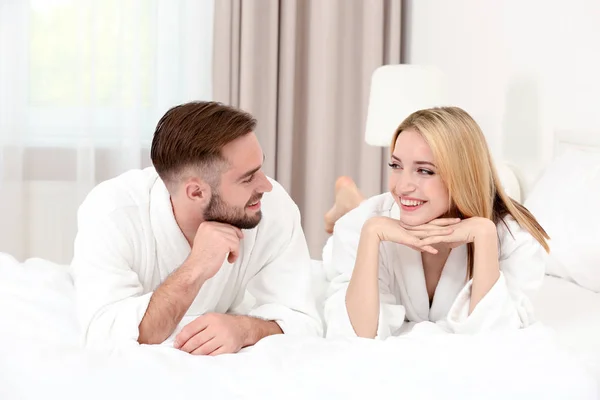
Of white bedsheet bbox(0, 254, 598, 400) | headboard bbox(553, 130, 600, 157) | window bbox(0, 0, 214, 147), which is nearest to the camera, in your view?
white bedsheet bbox(0, 254, 598, 400)

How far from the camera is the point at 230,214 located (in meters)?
1.80

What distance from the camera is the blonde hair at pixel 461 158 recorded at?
1762 millimetres

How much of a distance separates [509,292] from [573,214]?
543 millimetres

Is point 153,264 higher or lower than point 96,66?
lower

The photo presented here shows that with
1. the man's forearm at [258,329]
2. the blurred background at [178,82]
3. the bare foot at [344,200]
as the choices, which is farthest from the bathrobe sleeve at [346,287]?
the blurred background at [178,82]

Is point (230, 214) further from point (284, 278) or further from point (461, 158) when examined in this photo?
point (461, 158)

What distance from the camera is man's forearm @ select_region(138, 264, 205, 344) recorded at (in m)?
1.65

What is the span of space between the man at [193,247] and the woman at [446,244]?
17cm

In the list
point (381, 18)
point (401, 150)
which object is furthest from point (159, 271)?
point (381, 18)

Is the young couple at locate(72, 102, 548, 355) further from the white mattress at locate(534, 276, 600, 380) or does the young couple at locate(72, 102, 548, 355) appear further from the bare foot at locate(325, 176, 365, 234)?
the bare foot at locate(325, 176, 365, 234)

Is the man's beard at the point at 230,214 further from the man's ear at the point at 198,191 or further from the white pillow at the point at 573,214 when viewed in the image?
the white pillow at the point at 573,214

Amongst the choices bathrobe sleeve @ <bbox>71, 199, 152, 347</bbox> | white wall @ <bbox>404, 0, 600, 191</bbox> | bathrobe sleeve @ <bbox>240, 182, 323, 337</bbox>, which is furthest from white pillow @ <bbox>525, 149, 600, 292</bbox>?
bathrobe sleeve @ <bbox>71, 199, 152, 347</bbox>

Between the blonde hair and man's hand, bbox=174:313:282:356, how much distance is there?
554 millimetres

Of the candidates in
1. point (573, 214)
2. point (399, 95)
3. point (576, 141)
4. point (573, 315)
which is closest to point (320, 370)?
point (573, 315)
